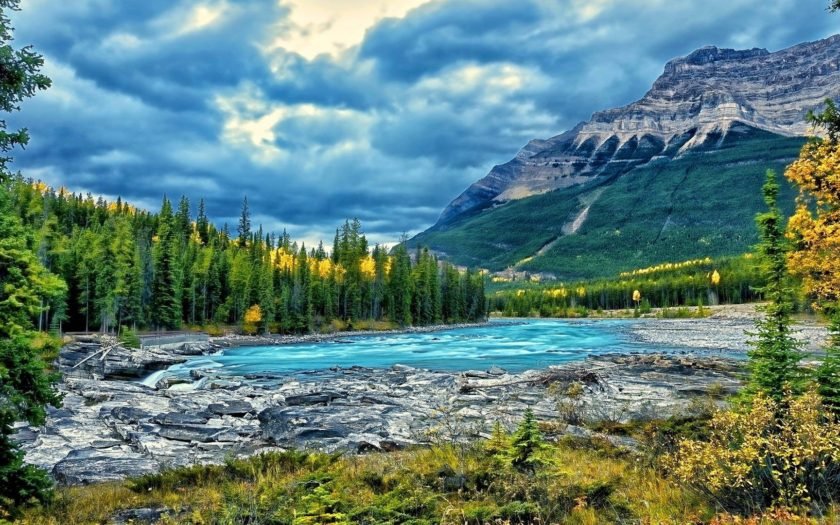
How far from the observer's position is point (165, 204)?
123125 mm

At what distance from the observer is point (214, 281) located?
90.6m

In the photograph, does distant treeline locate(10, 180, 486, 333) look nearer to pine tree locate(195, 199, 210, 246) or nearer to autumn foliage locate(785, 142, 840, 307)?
pine tree locate(195, 199, 210, 246)

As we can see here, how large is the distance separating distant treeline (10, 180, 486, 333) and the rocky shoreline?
3132 cm

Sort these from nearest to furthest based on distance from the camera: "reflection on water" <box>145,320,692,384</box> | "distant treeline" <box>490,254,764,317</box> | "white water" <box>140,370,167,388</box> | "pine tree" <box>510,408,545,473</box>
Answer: "pine tree" <box>510,408,545,473</box> < "white water" <box>140,370,167,388</box> < "reflection on water" <box>145,320,692,384</box> < "distant treeline" <box>490,254,764,317</box>

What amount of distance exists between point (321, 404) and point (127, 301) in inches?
2368

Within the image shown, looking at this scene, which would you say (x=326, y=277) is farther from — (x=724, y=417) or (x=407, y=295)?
(x=724, y=417)

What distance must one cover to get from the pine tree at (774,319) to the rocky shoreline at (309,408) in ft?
19.4

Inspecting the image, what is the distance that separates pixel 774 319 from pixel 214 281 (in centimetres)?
8893

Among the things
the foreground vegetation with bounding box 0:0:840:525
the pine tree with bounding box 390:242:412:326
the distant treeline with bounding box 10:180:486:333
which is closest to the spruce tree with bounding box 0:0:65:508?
the foreground vegetation with bounding box 0:0:840:525

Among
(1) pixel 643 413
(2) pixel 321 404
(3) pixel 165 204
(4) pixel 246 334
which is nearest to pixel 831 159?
(1) pixel 643 413

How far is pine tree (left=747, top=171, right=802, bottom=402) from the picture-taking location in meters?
13.8

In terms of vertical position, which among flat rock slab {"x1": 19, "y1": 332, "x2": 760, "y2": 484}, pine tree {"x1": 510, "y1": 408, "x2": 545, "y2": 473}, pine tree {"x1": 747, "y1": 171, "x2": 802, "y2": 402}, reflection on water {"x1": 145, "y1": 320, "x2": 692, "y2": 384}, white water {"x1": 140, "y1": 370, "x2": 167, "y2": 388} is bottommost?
reflection on water {"x1": 145, "y1": 320, "x2": 692, "y2": 384}

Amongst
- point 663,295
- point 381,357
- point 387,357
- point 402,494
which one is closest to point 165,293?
point 381,357

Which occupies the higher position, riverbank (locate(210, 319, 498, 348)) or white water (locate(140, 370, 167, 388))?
white water (locate(140, 370, 167, 388))
